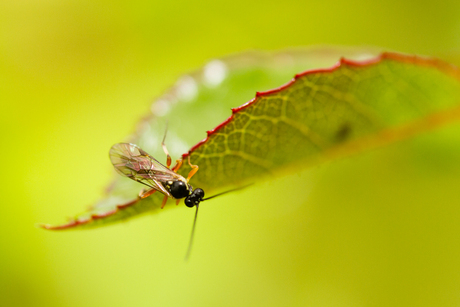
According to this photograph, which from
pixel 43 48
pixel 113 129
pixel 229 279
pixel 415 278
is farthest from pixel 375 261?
pixel 43 48

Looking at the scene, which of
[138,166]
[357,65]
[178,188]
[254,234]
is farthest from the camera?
[254,234]

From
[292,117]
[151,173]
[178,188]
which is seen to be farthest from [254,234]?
[292,117]

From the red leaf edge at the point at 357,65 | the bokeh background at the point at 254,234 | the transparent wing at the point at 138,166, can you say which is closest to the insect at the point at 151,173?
the transparent wing at the point at 138,166

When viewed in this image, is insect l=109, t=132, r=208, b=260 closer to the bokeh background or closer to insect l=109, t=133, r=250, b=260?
insect l=109, t=133, r=250, b=260

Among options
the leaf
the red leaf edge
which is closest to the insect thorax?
the leaf

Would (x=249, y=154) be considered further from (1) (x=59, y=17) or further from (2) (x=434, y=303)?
(1) (x=59, y=17)

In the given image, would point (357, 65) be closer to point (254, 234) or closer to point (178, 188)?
point (178, 188)
